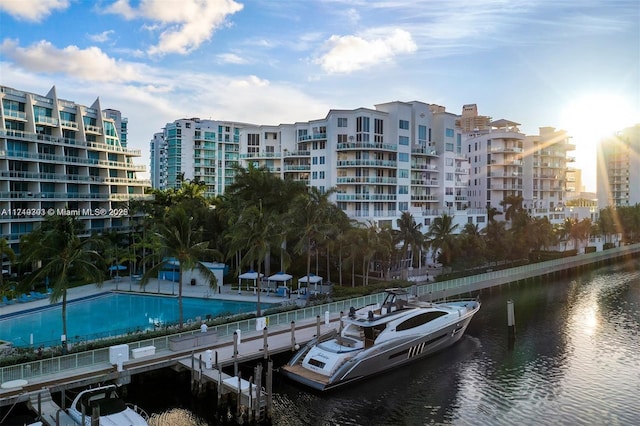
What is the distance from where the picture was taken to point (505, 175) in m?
100

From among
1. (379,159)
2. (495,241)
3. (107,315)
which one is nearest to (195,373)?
(107,315)

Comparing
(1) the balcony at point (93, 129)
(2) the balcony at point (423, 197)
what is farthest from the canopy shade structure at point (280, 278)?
(1) the balcony at point (93, 129)

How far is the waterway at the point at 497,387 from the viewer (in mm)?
25891

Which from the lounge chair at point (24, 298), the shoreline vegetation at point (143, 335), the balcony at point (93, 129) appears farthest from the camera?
the balcony at point (93, 129)

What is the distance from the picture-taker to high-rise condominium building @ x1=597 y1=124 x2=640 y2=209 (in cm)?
16638

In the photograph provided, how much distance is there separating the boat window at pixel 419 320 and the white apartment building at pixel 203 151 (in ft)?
326

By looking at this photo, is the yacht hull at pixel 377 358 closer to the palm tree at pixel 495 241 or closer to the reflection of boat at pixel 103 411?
the reflection of boat at pixel 103 411

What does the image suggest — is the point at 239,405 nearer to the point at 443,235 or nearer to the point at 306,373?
the point at 306,373

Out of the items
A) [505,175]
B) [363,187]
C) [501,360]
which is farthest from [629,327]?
[505,175]

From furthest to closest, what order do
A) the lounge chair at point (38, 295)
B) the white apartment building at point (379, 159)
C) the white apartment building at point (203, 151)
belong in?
the white apartment building at point (203, 151), the white apartment building at point (379, 159), the lounge chair at point (38, 295)

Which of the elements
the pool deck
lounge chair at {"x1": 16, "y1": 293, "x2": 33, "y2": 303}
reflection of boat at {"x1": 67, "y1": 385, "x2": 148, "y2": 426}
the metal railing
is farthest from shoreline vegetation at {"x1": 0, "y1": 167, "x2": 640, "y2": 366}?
reflection of boat at {"x1": 67, "y1": 385, "x2": 148, "y2": 426}

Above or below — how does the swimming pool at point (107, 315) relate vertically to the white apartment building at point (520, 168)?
below

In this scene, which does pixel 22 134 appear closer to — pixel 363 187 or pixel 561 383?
pixel 363 187

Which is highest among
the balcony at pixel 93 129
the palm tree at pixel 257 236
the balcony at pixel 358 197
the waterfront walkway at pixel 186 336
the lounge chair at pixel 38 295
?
the balcony at pixel 93 129
